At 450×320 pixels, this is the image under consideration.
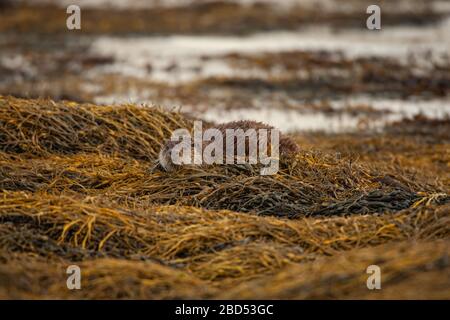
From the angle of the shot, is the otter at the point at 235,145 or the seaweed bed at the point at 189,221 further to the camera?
the otter at the point at 235,145

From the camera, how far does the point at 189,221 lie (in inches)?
191

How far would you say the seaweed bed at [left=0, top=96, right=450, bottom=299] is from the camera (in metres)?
3.86

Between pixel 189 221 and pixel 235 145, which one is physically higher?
pixel 235 145

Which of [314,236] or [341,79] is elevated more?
[341,79]

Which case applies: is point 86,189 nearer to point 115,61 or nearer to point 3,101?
point 3,101

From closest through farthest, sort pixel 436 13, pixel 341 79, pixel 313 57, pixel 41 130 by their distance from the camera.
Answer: pixel 41 130
pixel 341 79
pixel 313 57
pixel 436 13

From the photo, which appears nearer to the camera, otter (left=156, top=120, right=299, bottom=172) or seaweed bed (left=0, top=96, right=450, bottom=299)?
seaweed bed (left=0, top=96, right=450, bottom=299)

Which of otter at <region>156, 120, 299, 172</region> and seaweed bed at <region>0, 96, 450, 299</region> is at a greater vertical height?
otter at <region>156, 120, 299, 172</region>

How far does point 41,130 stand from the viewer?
6.77 metres

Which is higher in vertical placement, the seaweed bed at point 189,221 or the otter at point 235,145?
the otter at point 235,145

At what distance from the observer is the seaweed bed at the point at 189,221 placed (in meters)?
3.86
